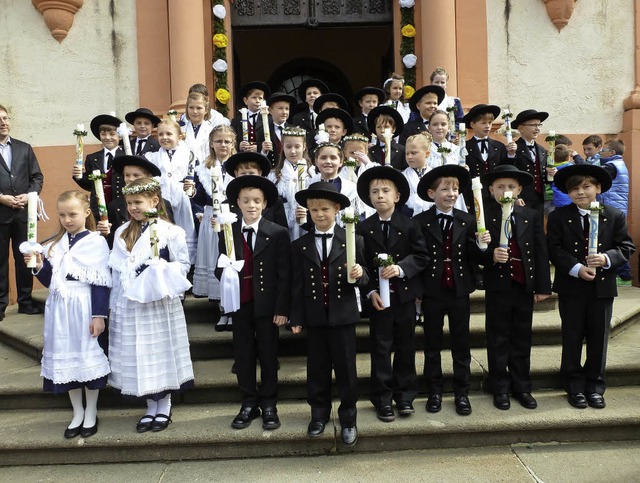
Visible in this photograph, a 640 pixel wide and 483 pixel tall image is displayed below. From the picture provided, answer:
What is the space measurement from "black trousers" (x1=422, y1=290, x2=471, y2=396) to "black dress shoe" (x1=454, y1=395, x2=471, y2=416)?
0.04 meters

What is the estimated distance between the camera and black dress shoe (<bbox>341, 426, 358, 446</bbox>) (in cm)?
420

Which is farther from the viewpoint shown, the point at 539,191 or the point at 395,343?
the point at 539,191

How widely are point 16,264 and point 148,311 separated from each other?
362 centimetres

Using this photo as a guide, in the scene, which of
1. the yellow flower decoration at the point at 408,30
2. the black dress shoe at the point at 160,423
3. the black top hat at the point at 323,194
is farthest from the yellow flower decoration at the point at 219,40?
the black dress shoe at the point at 160,423

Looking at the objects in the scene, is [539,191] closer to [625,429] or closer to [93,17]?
[625,429]

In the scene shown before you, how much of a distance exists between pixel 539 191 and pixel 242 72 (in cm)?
1166

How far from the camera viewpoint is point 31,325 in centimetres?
648

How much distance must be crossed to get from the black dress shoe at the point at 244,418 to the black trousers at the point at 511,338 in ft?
6.58

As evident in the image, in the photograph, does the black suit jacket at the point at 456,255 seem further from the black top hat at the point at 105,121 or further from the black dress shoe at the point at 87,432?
the black top hat at the point at 105,121

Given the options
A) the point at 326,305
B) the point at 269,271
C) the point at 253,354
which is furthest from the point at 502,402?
the point at 269,271

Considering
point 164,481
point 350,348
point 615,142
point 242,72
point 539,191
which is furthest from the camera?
point 242,72

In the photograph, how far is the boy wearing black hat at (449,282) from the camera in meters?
4.59

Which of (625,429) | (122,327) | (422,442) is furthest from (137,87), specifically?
(625,429)

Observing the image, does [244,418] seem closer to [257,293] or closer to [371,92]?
[257,293]
